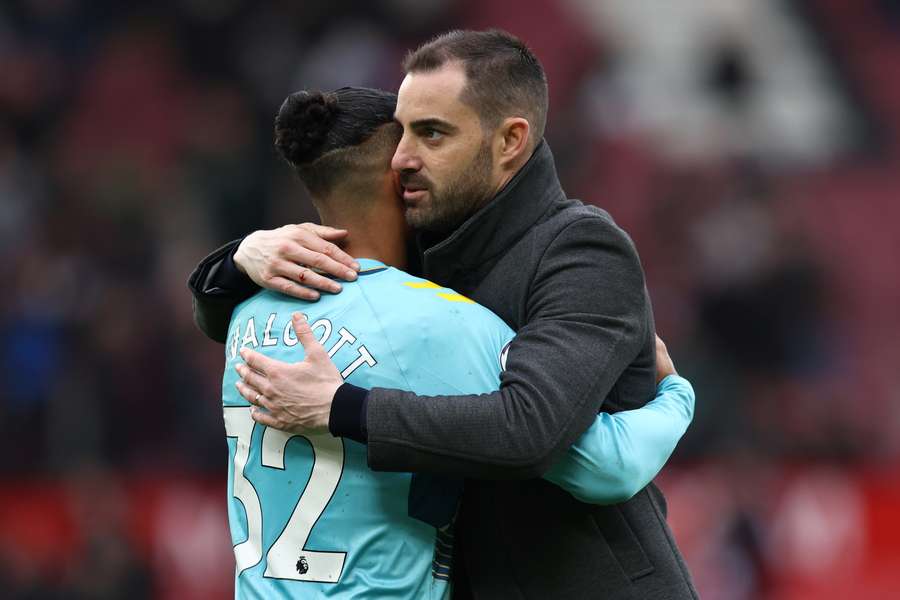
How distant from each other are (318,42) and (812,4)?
456 centimetres

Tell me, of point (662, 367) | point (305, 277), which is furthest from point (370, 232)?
point (662, 367)

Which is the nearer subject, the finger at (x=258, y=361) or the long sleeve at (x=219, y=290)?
the finger at (x=258, y=361)

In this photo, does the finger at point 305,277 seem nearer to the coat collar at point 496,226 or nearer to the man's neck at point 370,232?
the man's neck at point 370,232

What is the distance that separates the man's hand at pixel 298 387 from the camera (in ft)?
9.29

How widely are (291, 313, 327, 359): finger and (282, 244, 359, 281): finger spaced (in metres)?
0.12

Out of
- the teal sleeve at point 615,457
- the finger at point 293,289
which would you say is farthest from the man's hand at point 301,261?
the teal sleeve at point 615,457

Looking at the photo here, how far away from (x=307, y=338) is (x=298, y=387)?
0.10 metres

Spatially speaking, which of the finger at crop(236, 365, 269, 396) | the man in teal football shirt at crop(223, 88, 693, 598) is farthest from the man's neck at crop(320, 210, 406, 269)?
the finger at crop(236, 365, 269, 396)

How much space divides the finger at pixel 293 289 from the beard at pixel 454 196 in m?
0.27

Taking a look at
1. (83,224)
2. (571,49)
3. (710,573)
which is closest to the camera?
(710,573)

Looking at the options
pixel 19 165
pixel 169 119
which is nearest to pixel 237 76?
pixel 169 119

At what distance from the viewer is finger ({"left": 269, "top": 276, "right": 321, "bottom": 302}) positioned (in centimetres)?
300

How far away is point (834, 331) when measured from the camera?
10.1 m

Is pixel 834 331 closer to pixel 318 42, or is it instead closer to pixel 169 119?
pixel 318 42
